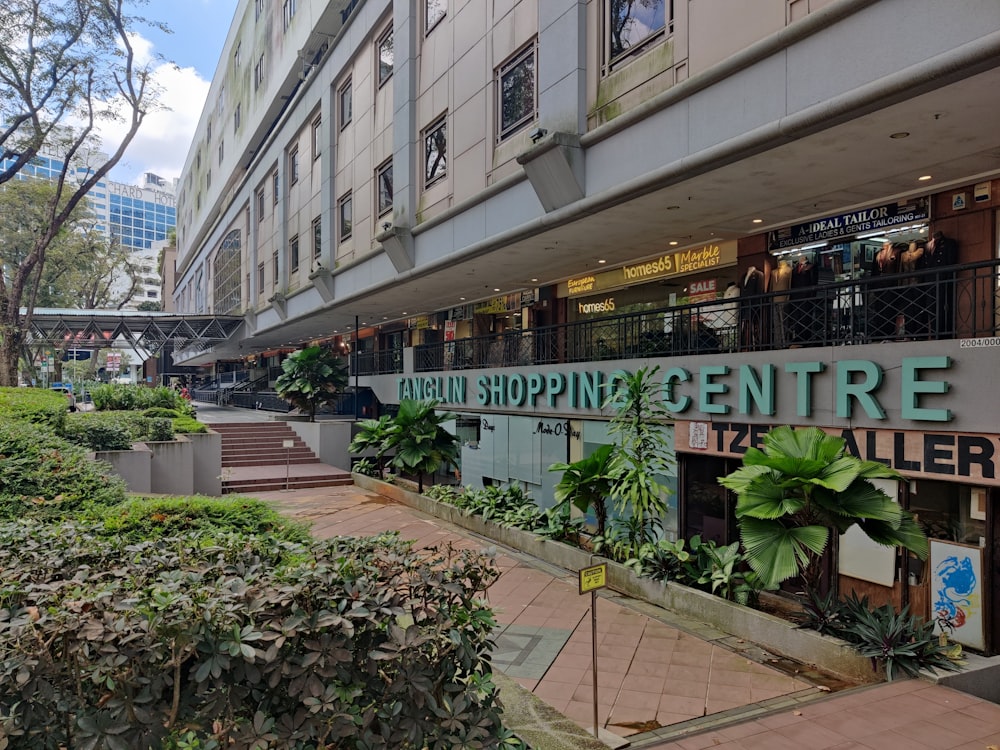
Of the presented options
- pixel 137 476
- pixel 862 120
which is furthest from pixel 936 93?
pixel 137 476

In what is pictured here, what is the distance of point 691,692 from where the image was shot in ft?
21.3

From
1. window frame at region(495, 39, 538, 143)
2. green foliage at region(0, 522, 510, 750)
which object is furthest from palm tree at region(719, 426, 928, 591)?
window frame at region(495, 39, 538, 143)

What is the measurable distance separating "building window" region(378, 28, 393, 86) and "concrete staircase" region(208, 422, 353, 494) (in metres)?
11.0

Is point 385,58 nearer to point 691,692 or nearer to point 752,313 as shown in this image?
point 752,313

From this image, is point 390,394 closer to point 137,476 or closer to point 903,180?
point 137,476

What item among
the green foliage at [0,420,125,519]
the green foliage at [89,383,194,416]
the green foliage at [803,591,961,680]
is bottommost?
the green foliage at [803,591,961,680]

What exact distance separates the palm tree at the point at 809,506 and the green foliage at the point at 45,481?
6.63m

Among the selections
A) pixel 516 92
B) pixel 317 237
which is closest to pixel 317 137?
pixel 317 237

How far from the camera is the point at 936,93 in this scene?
6691 millimetres

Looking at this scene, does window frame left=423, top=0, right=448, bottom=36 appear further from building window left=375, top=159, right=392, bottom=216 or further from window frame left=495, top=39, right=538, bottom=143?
building window left=375, top=159, right=392, bottom=216

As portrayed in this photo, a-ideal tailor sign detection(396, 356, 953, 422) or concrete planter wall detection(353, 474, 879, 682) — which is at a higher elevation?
a-ideal tailor sign detection(396, 356, 953, 422)

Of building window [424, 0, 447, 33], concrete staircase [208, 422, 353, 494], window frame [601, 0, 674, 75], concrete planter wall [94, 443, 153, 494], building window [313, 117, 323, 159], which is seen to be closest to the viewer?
window frame [601, 0, 674, 75]

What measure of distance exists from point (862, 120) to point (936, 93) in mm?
778

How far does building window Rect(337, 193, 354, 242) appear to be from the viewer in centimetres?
2341
